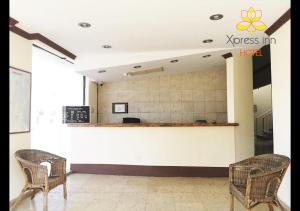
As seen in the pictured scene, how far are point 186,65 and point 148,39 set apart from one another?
7.66 feet

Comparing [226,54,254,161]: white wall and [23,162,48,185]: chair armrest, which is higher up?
[226,54,254,161]: white wall

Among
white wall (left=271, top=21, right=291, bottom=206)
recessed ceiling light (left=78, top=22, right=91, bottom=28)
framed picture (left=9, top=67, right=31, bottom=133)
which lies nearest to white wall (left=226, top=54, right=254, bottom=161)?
white wall (left=271, top=21, right=291, bottom=206)

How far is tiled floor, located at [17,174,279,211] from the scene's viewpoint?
3.53 metres

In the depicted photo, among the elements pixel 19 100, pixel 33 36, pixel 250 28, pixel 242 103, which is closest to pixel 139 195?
pixel 19 100

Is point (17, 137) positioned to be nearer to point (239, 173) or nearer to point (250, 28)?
point (239, 173)

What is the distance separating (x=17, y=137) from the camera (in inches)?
144

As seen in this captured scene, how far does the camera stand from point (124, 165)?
5457mm

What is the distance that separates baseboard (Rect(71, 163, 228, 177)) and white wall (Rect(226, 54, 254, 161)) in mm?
655

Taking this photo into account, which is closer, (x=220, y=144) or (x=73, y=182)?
(x=73, y=182)

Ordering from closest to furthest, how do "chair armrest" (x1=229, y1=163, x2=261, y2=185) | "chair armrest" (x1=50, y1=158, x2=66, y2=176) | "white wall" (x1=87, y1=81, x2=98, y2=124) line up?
"chair armrest" (x1=229, y1=163, x2=261, y2=185) → "chair armrest" (x1=50, y1=158, x2=66, y2=176) → "white wall" (x1=87, y1=81, x2=98, y2=124)

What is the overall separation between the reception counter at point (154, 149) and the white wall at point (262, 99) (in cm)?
354

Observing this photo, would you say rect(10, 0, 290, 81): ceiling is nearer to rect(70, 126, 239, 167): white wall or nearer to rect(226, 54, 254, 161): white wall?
rect(226, 54, 254, 161): white wall
